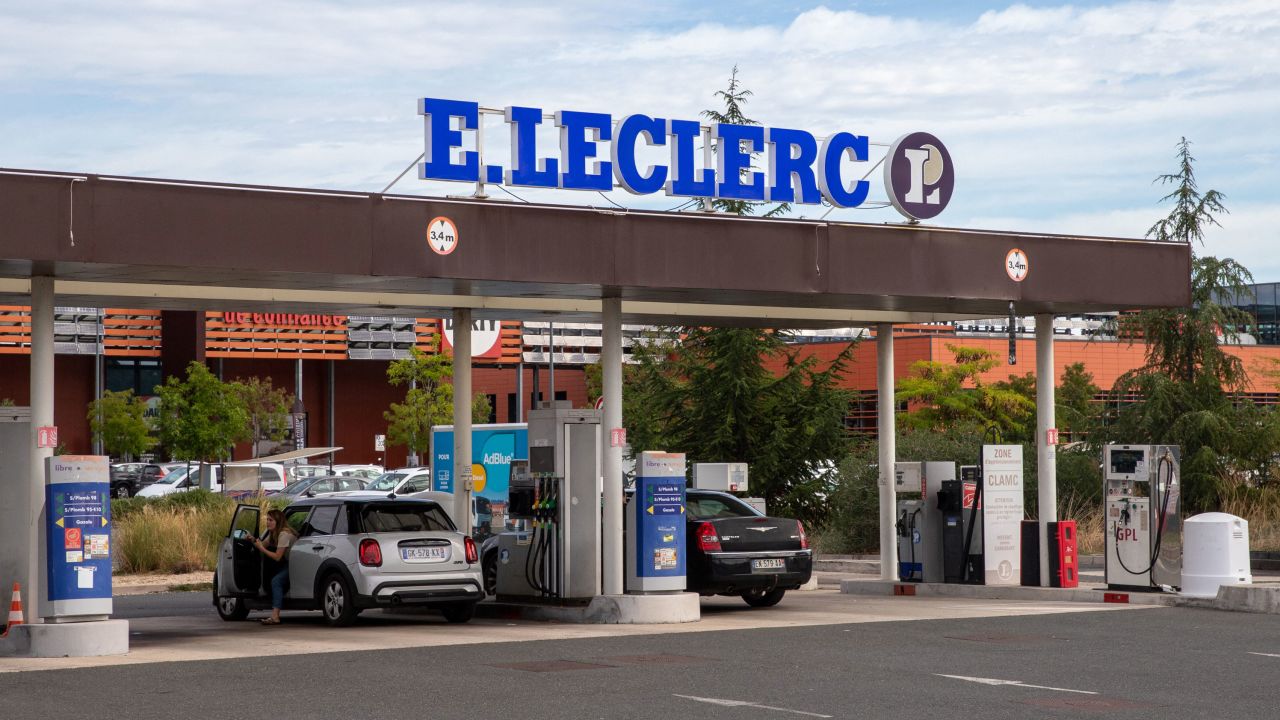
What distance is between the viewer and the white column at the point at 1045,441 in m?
20.6

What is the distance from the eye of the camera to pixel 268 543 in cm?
1777

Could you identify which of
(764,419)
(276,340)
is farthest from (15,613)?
(276,340)

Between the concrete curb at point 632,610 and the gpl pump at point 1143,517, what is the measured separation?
5.47 metres

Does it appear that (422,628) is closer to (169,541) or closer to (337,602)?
(337,602)

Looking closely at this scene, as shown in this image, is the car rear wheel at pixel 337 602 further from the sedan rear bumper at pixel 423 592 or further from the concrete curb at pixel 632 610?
the concrete curb at pixel 632 610

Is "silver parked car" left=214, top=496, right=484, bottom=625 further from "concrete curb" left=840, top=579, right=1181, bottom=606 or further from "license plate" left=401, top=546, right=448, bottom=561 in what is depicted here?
"concrete curb" left=840, top=579, right=1181, bottom=606

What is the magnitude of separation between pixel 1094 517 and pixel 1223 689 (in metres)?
17.7

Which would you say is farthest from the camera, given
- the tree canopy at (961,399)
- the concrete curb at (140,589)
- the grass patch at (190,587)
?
the tree canopy at (961,399)

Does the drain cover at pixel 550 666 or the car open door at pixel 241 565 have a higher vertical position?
the car open door at pixel 241 565

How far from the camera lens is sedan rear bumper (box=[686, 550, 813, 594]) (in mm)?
18469

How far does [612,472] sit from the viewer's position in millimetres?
17844

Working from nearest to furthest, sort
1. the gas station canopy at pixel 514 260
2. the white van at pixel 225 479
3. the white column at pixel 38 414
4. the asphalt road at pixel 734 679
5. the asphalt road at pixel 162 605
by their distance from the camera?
the asphalt road at pixel 734 679
the gas station canopy at pixel 514 260
the white column at pixel 38 414
the asphalt road at pixel 162 605
the white van at pixel 225 479

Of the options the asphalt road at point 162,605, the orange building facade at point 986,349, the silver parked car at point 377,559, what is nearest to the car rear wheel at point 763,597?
the silver parked car at point 377,559

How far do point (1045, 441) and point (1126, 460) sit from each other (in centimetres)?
126
